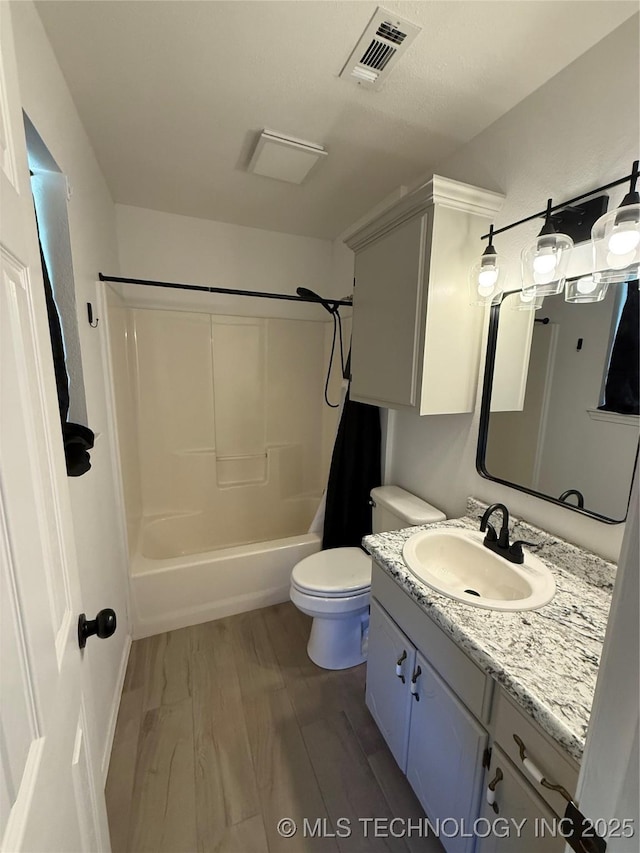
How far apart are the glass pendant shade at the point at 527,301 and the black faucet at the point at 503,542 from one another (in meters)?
0.70

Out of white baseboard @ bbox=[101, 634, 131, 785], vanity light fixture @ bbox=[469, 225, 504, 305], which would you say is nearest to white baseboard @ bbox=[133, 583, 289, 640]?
white baseboard @ bbox=[101, 634, 131, 785]

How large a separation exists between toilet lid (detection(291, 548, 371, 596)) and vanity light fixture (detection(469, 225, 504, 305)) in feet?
4.40

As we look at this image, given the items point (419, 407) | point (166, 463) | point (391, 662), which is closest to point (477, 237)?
point (419, 407)

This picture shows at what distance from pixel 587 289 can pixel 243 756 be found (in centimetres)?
203

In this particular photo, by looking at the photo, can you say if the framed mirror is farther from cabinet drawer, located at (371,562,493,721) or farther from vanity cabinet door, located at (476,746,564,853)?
vanity cabinet door, located at (476,746,564,853)

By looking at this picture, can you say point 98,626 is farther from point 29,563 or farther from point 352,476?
point 352,476

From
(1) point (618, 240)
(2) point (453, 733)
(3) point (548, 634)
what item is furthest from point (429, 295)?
(2) point (453, 733)

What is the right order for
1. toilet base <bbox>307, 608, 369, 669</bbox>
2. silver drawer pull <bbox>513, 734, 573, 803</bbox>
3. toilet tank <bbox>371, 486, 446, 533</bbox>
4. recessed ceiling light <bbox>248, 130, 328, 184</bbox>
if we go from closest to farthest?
silver drawer pull <bbox>513, 734, 573, 803</bbox> → recessed ceiling light <bbox>248, 130, 328, 184</bbox> → toilet tank <bbox>371, 486, 446, 533</bbox> → toilet base <bbox>307, 608, 369, 669</bbox>

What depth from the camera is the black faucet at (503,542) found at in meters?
1.15

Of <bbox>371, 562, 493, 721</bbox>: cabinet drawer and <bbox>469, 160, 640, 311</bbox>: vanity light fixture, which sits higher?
<bbox>469, 160, 640, 311</bbox>: vanity light fixture

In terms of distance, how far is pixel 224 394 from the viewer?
2.64 meters

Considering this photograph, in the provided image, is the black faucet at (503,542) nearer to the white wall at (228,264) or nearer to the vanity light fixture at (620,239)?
the vanity light fixture at (620,239)

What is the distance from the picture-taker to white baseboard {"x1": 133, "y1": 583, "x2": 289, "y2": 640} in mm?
1930

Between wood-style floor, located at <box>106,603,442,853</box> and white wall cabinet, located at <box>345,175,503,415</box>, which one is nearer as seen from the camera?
wood-style floor, located at <box>106,603,442,853</box>
